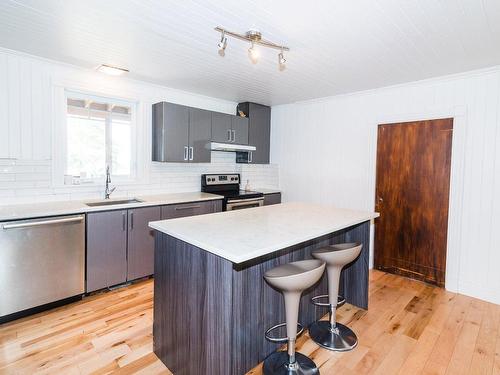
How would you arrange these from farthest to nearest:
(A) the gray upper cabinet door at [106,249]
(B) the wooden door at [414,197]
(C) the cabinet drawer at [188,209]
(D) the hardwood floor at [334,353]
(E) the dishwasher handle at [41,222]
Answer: (C) the cabinet drawer at [188,209] → (B) the wooden door at [414,197] → (A) the gray upper cabinet door at [106,249] → (E) the dishwasher handle at [41,222] → (D) the hardwood floor at [334,353]

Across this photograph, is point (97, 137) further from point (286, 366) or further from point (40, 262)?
point (286, 366)

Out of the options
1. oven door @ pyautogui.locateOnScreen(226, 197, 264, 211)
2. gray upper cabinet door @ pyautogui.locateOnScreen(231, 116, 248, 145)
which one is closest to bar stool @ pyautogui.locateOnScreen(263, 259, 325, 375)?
oven door @ pyautogui.locateOnScreen(226, 197, 264, 211)

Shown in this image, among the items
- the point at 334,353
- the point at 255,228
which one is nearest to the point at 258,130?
the point at 255,228

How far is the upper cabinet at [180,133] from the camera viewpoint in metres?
3.81

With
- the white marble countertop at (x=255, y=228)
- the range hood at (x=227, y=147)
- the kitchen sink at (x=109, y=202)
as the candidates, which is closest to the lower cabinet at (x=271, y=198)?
the range hood at (x=227, y=147)

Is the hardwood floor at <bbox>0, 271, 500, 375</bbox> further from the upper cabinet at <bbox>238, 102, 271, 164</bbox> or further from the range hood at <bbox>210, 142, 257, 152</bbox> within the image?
the upper cabinet at <bbox>238, 102, 271, 164</bbox>

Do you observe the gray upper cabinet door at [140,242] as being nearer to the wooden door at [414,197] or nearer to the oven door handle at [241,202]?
the oven door handle at [241,202]

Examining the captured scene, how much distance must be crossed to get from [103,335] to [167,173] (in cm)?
227

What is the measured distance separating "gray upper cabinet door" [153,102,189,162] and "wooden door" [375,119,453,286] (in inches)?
103

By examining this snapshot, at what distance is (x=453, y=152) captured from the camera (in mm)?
3254

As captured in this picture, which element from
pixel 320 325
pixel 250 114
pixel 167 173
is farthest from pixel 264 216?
pixel 250 114

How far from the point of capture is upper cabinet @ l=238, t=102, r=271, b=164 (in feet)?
16.0

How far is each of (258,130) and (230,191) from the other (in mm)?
1183

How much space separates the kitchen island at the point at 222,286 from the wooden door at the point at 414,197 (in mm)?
1571
